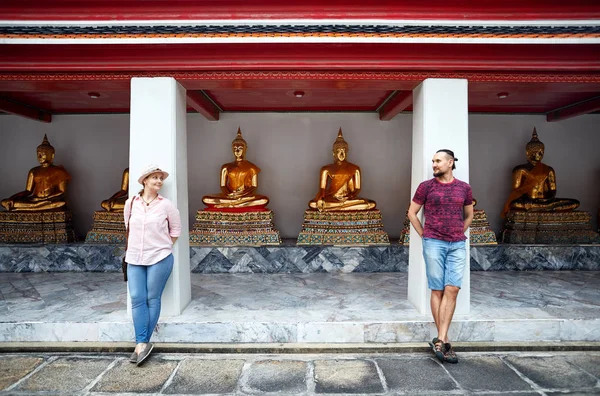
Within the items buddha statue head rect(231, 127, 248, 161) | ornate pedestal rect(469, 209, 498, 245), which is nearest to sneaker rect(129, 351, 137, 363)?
buddha statue head rect(231, 127, 248, 161)

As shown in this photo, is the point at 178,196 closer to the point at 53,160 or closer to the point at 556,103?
the point at 53,160

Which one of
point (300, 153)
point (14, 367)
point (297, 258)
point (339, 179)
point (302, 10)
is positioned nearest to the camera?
point (14, 367)

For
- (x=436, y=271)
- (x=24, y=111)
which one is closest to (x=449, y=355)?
(x=436, y=271)

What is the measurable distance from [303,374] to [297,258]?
9.00 feet

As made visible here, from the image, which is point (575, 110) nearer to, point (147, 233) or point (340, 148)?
point (340, 148)

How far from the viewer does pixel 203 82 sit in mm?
4145

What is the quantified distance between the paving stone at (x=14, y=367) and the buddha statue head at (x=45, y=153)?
14.8 ft

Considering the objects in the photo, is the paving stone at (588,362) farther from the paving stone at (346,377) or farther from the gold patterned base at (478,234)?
the gold patterned base at (478,234)

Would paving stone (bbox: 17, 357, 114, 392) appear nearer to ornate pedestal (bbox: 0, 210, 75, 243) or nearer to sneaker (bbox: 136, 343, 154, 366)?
sneaker (bbox: 136, 343, 154, 366)

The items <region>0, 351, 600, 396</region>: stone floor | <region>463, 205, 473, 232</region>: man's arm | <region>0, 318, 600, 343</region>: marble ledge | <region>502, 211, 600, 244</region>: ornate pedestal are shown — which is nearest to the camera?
<region>0, 351, 600, 396</region>: stone floor

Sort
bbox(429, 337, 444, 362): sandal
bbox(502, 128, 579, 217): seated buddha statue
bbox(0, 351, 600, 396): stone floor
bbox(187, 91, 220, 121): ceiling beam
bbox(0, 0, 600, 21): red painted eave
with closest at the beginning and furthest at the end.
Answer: bbox(0, 351, 600, 396): stone floor < bbox(429, 337, 444, 362): sandal < bbox(0, 0, 600, 21): red painted eave < bbox(187, 91, 220, 121): ceiling beam < bbox(502, 128, 579, 217): seated buddha statue

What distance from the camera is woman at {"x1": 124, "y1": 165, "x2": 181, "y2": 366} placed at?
3.23 meters

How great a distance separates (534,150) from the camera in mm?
6891

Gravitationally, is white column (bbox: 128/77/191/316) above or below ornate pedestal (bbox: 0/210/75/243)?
above
